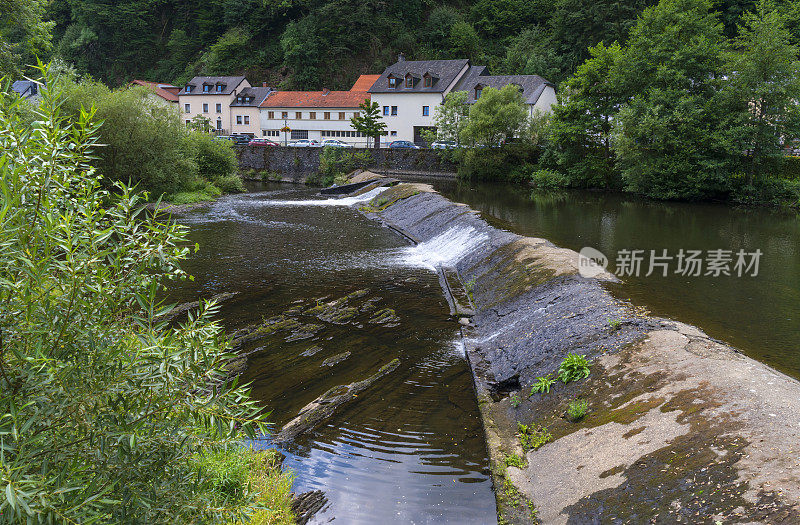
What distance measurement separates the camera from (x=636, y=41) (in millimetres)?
42344

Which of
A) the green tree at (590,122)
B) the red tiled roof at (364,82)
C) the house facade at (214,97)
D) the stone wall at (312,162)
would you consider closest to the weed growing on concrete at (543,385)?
the green tree at (590,122)

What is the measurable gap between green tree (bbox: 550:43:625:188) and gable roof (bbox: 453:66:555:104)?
1379 cm

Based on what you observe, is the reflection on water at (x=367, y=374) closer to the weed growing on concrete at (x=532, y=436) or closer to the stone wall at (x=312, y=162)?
the weed growing on concrete at (x=532, y=436)

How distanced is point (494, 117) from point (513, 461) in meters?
44.9

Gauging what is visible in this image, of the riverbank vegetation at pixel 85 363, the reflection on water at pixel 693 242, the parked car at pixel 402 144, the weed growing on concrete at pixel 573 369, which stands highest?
the parked car at pixel 402 144

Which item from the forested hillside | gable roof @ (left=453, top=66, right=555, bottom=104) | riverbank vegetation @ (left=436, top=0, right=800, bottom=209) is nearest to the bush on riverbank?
riverbank vegetation @ (left=436, top=0, right=800, bottom=209)

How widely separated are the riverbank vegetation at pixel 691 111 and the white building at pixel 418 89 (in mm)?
20886

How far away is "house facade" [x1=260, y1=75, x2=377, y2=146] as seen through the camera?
76375 millimetres

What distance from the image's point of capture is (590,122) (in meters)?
45.9

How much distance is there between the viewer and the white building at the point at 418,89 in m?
68.4

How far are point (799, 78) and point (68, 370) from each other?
145 ft

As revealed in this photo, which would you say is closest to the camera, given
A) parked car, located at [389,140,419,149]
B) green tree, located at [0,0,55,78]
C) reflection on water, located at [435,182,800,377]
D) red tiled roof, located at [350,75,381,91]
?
reflection on water, located at [435,182,800,377]

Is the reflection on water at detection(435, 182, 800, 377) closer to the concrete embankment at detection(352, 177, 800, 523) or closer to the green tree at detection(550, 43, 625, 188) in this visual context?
the concrete embankment at detection(352, 177, 800, 523)

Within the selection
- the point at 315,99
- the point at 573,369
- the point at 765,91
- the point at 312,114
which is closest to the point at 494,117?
the point at 765,91
